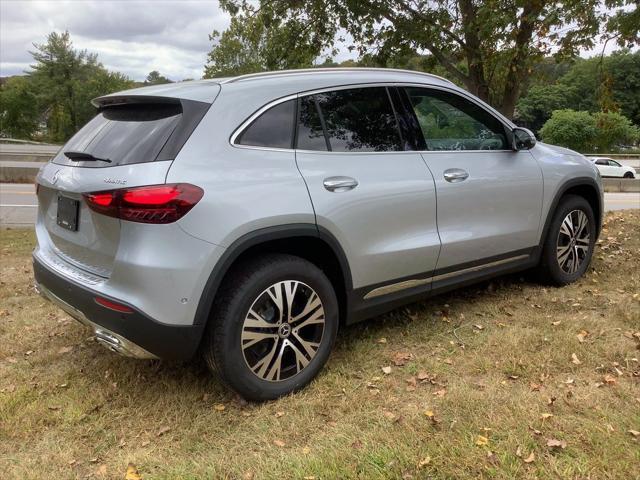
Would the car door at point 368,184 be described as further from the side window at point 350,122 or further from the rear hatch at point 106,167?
the rear hatch at point 106,167

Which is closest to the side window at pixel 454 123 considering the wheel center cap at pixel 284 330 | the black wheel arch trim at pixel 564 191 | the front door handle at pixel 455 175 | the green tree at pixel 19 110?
the front door handle at pixel 455 175

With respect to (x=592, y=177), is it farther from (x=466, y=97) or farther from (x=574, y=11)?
(x=574, y=11)

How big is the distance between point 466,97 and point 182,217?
8.02ft

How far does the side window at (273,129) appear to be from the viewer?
2920 mm

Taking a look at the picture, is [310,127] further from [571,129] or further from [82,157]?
[571,129]

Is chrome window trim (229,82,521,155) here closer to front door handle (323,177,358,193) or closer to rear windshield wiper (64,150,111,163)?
front door handle (323,177,358,193)

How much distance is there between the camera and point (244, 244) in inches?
108

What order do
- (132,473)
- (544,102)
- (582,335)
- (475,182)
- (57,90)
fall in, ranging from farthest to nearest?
(544,102) < (57,90) < (475,182) < (582,335) < (132,473)

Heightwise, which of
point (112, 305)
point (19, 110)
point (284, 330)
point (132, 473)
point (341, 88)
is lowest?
point (19, 110)

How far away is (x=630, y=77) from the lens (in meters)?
62.8

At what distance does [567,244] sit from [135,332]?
144 inches

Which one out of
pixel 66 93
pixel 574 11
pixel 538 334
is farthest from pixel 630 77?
pixel 538 334

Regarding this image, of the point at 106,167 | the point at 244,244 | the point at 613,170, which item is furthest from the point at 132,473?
→ the point at 613,170

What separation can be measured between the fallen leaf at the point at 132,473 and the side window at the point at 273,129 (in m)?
1.61
